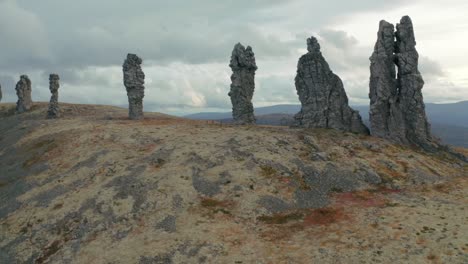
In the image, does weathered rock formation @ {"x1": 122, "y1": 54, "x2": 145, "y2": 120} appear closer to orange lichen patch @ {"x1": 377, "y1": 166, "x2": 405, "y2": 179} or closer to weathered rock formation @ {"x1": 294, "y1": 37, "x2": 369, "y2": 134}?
weathered rock formation @ {"x1": 294, "y1": 37, "x2": 369, "y2": 134}

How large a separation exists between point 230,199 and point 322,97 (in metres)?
34.7

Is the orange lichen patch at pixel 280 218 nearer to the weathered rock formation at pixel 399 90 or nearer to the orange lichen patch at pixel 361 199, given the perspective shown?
the orange lichen patch at pixel 361 199

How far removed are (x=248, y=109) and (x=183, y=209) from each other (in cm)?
3764

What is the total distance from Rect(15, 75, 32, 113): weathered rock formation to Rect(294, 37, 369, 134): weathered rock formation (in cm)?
9445

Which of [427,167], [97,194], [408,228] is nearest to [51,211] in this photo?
[97,194]

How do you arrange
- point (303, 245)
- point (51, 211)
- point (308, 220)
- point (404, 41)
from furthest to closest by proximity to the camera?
point (404, 41) < point (51, 211) < point (308, 220) < point (303, 245)

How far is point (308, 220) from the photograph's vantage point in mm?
41812

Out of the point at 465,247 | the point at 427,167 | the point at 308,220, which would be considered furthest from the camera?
the point at 427,167

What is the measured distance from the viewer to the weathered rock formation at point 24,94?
402 ft

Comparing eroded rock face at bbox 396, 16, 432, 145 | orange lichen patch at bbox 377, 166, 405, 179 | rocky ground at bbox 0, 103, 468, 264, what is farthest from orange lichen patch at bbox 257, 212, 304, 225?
eroded rock face at bbox 396, 16, 432, 145

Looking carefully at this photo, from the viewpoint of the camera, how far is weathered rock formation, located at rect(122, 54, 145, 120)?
8425cm

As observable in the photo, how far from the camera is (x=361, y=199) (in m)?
46.5

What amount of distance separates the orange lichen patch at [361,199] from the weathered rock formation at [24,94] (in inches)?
4451

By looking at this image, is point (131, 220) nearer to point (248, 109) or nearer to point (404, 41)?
point (248, 109)
